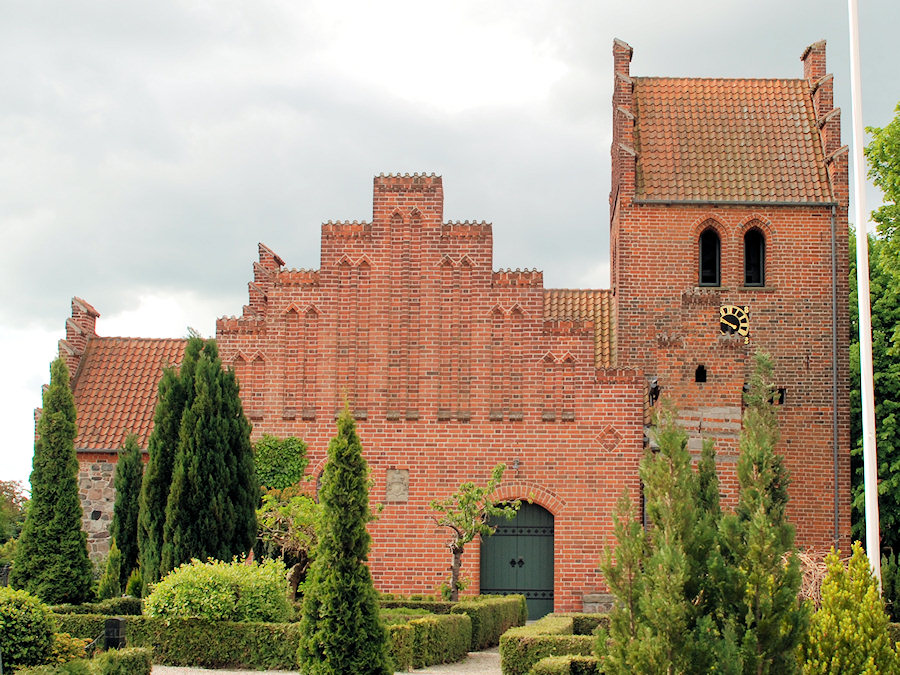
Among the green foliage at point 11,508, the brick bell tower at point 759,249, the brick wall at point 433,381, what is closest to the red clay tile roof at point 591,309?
the brick bell tower at point 759,249

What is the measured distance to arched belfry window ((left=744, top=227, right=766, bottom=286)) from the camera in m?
25.6

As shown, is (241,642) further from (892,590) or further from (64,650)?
(892,590)

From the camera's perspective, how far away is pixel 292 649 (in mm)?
15258

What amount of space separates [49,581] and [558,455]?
9759 millimetres

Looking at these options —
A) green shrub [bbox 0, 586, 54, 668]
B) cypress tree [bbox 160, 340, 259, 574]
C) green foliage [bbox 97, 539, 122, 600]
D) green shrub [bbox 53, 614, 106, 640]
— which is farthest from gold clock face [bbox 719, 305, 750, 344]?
green shrub [bbox 0, 586, 54, 668]

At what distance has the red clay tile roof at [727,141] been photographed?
25.6m

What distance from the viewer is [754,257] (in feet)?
84.9

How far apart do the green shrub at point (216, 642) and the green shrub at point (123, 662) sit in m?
2.30

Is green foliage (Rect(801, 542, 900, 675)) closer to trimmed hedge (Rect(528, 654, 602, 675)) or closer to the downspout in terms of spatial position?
trimmed hedge (Rect(528, 654, 602, 675))

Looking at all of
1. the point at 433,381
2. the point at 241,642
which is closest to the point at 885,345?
the point at 433,381

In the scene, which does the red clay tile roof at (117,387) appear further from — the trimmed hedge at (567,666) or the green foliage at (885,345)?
the green foliage at (885,345)

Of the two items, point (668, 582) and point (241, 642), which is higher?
point (668, 582)

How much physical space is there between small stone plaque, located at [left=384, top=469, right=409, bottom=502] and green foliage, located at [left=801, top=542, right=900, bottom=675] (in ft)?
33.9

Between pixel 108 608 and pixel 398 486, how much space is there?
6.40 metres
